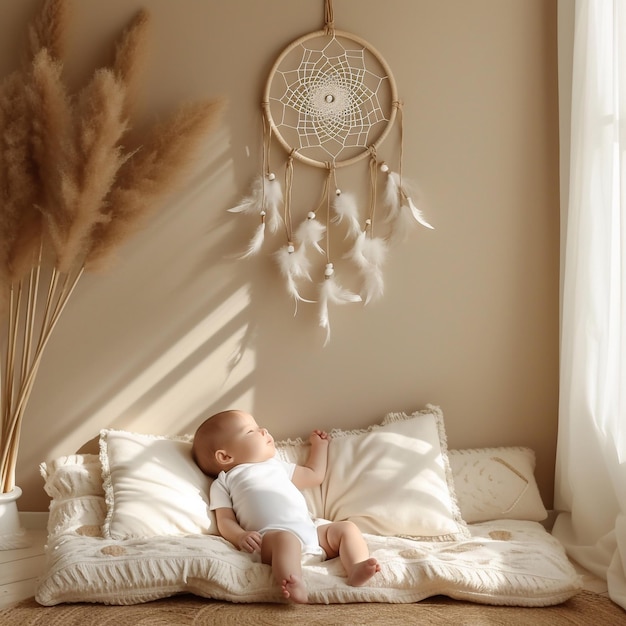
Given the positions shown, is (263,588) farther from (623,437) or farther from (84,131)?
(84,131)

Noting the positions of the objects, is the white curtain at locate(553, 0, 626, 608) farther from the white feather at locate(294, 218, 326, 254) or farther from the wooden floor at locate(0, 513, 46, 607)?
the wooden floor at locate(0, 513, 46, 607)

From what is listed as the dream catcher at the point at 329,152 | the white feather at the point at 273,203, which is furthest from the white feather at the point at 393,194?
the white feather at the point at 273,203

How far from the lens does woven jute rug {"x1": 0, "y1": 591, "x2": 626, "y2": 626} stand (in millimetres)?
1807

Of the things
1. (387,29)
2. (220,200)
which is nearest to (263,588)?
(220,200)

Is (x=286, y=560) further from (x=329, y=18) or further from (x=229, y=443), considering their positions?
(x=329, y=18)

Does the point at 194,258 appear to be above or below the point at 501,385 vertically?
above

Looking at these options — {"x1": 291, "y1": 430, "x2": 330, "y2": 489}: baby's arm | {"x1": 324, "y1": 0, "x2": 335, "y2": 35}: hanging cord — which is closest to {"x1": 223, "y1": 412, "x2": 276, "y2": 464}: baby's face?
{"x1": 291, "y1": 430, "x2": 330, "y2": 489}: baby's arm

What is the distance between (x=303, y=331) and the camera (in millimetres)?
2613

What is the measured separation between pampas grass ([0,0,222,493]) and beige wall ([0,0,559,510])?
0.37 feet

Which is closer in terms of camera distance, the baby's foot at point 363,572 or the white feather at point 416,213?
the baby's foot at point 363,572

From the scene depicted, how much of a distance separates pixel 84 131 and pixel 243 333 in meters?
0.81

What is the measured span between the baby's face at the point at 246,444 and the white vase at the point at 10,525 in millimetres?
723

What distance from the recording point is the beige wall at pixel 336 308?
8.39 ft

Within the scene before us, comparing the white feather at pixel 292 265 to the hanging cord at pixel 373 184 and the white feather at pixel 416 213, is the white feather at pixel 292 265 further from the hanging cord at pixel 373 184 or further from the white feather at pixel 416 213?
the white feather at pixel 416 213
